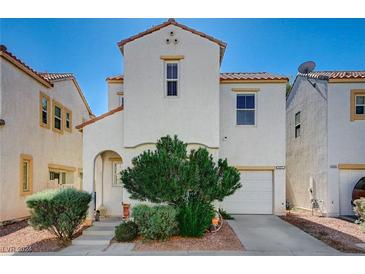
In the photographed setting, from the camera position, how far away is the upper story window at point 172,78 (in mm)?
10203

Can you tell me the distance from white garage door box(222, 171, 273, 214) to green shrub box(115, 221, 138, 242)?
540cm

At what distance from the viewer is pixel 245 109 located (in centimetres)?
1236

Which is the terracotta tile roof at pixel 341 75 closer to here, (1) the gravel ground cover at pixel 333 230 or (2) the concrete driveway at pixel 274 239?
(1) the gravel ground cover at pixel 333 230

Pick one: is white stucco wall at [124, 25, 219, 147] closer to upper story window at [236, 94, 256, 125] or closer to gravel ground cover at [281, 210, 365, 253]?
upper story window at [236, 94, 256, 125]

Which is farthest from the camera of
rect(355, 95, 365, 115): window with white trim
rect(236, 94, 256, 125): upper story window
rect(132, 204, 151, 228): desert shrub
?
rect(236, 94, 256, 125): upper story window

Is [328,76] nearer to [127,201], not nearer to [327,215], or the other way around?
[327,215]

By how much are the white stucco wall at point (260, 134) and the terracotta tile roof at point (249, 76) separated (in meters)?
0.31

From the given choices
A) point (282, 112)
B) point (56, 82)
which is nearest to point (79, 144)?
point (56, 82)

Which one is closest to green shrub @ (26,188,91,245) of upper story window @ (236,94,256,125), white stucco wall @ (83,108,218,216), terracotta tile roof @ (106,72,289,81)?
white stucco wall @ (83,108,218,216)

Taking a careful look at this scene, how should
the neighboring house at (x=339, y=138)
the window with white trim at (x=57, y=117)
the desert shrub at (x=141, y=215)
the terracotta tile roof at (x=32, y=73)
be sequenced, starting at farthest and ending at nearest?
the window with white trim at (x=57, y=117)
the neighboring house at (x=339, y=138)
the terracotta tile roof at (x=32, y=73)
the desert shrub at (x=141, y=215)

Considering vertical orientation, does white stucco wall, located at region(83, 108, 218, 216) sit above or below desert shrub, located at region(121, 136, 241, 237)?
above

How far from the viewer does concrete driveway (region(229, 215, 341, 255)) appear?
23.5 feet

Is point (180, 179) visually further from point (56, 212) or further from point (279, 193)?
point (279, 193)

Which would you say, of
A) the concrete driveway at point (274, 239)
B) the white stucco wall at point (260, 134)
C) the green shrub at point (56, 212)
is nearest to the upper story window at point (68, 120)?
the green shrub at point (56, 212)
